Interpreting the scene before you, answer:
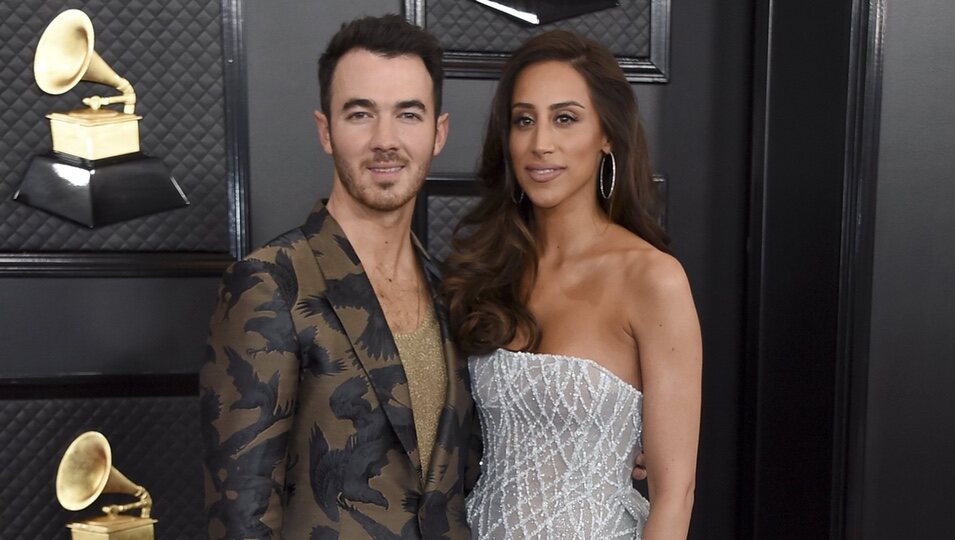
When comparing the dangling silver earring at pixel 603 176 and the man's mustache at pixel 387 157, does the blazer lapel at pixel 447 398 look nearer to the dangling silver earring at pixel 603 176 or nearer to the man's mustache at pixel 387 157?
the man's mustache at pixel 387 157

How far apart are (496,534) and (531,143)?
2.21 ft

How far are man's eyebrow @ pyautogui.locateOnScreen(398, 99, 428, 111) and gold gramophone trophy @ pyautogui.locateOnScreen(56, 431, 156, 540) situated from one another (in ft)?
2.86

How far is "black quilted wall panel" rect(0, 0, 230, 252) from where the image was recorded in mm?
2189

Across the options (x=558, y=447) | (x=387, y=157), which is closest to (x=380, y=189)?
(x=387, y=157)

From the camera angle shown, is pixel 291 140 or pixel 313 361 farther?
pixel 291 140

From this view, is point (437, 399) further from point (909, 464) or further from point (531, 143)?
point (909, 464)

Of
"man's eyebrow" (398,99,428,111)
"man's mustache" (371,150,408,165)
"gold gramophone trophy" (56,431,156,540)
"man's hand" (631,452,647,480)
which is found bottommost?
"gold gramophone trophy" (56,431,156,540)

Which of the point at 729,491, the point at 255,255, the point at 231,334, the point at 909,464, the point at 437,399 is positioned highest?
the point at 255,255

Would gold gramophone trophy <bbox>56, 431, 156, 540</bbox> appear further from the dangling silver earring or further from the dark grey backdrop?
the dark grey backdrop

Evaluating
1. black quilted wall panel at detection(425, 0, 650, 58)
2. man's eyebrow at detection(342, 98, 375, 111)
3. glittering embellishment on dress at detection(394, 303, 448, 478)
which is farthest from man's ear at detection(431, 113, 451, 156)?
black quilted wall panel at detection(425, 0, 650, 58)

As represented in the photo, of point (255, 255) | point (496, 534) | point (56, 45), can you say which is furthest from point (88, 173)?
point (496, 534)

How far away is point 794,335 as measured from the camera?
2314mm

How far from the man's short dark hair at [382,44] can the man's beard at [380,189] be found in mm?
119

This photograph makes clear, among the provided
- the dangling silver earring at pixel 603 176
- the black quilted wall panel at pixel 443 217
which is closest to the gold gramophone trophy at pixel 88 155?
the black quilted wall panel at pixel 443 217
